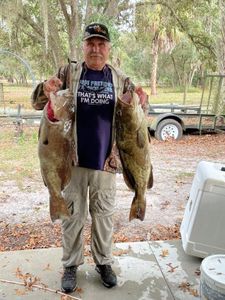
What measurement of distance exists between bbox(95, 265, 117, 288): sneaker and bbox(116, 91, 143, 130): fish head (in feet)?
3.95

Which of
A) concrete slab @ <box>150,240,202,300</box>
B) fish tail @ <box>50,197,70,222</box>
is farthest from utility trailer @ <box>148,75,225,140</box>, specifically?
fish tail @ <box>50,197,70,222</box>

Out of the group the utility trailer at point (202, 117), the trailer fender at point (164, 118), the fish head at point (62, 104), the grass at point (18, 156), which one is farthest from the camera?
the utility trailer at point (202, 117)

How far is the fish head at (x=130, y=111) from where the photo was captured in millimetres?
1970

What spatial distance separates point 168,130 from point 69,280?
7.64 meters

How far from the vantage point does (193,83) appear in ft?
131

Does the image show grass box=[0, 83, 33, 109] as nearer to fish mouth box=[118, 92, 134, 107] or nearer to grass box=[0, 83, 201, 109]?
grass box=[0, 83, 201, 109]

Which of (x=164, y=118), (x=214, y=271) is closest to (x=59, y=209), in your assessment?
(x=214, y=271)

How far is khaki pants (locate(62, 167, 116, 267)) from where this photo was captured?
2562 mm

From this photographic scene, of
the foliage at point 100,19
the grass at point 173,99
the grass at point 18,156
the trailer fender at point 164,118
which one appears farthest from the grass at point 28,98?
the trailer fender at point 164,118

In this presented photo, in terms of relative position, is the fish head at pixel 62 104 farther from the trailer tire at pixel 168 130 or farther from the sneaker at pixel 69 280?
the trailer tire at pixel 168 130

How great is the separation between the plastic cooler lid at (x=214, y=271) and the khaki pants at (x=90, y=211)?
0.79 meters

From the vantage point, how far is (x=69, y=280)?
267cm

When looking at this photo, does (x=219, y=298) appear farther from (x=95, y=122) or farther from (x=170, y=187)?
(x=170, y=187)

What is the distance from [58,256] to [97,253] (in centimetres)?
53
